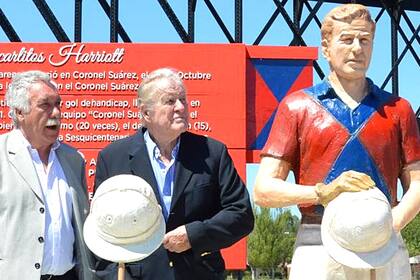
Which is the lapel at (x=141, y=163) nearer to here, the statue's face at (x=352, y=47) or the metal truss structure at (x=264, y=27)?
the statue's face at (x=352, y=47)

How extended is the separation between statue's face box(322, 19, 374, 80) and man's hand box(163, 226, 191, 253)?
87cm

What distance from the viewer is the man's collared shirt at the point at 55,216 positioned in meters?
3.84

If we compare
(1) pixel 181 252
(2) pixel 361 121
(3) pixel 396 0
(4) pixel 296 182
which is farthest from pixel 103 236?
(3) pixel 396 0

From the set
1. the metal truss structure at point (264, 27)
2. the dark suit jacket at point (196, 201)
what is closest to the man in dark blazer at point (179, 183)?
the dark suit jacket at point (196, 201)

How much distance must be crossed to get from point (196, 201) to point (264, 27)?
25.5 ft

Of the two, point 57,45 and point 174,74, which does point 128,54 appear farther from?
point 174,74

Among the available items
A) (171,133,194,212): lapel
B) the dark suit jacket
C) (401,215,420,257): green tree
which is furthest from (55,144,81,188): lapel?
(401,215,420,257): green tree

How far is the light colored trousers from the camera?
3.36m

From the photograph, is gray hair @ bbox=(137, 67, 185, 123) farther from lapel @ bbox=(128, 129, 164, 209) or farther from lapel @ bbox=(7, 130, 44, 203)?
lapel @ bbox=(7, 130, 44, 203)

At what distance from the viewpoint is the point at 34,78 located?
3.96 m

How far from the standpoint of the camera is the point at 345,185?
3.26 meters

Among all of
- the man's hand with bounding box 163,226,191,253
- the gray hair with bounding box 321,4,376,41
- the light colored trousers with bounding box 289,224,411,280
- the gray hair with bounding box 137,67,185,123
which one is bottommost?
the light colored trousers with bounding box 289,224,411,280

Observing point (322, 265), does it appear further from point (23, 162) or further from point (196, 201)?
point (23, 162)

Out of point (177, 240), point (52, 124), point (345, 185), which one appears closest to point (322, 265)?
point (345, 185)
